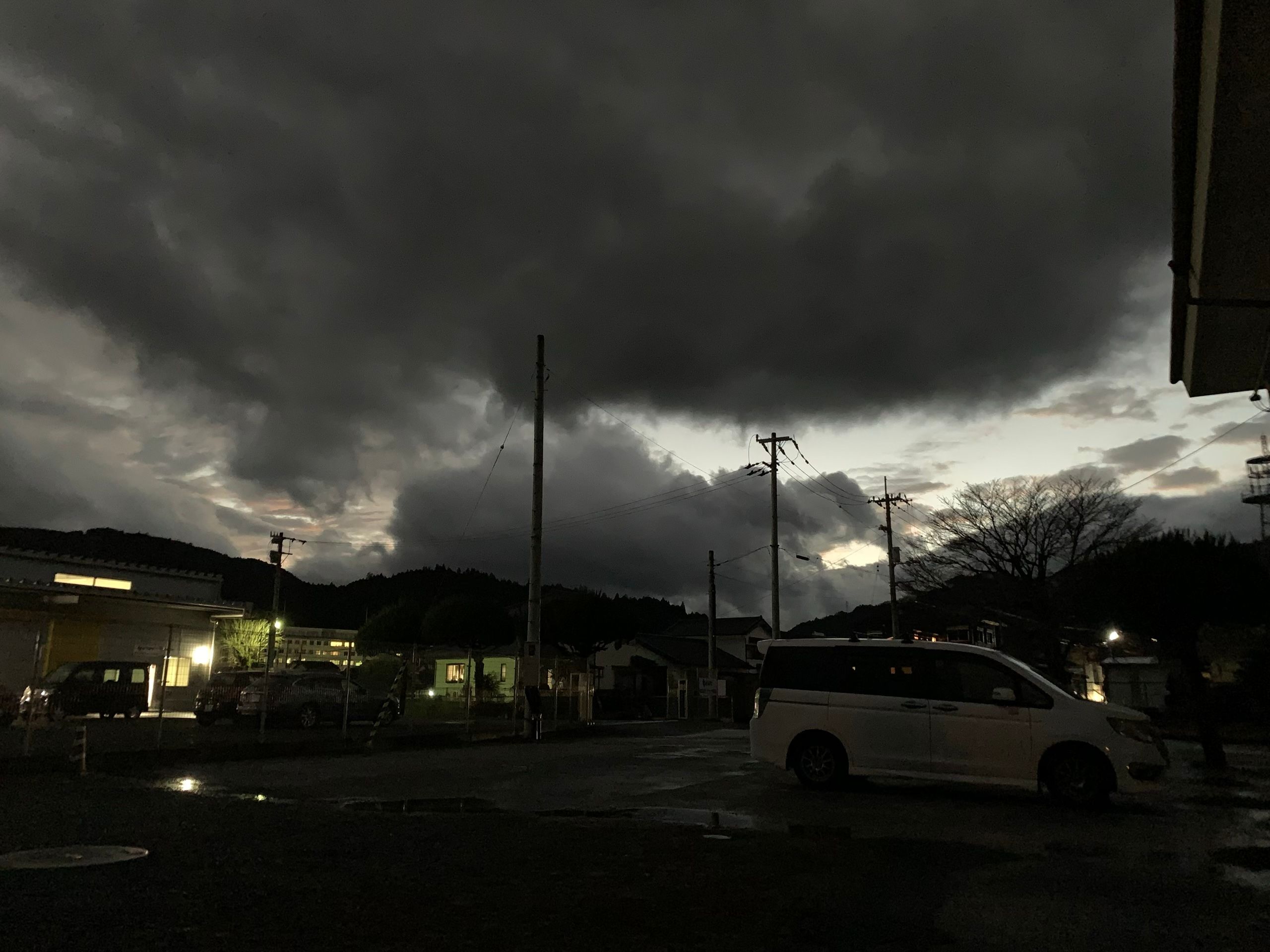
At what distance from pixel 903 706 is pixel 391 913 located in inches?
296

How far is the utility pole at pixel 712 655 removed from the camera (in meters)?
39.7

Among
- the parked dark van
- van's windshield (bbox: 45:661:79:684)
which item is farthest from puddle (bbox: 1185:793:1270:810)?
van's windshield (bbox: 45:661:79:684)

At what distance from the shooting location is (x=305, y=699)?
73.2 feet

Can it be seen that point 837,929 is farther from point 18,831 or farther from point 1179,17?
point 18,831

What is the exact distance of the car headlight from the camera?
9.85 metres

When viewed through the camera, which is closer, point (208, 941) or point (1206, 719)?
point (208, 941)

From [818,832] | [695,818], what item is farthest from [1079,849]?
[695,818]

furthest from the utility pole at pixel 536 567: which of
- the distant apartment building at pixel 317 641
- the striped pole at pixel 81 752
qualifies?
the distant apartment building at pixel 317 641

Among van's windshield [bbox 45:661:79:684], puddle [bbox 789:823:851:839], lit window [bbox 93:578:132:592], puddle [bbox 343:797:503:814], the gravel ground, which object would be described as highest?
lit window [bbox 93:578:132:592]

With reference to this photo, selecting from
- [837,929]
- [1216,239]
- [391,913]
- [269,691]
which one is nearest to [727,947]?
[837,929]

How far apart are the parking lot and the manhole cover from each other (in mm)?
183

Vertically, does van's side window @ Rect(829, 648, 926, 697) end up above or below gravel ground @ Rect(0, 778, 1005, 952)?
above

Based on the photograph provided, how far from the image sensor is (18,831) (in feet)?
23.7

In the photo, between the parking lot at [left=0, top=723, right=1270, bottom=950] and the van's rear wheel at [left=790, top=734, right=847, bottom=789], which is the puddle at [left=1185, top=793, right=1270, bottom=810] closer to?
the parking lot at [left=0, top=723, right=1270, bottom=950]
